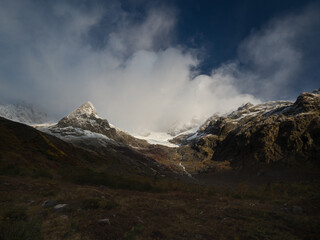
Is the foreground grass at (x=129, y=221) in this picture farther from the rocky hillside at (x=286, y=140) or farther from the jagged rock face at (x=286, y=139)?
the jagged rock face at (x=286, y=139)

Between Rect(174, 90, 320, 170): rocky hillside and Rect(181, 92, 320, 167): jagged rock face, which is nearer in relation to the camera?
Rect(174, 90, 320, 170): rocky hillside

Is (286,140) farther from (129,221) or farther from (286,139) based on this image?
(129,221)

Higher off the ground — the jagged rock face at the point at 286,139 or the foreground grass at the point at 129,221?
the jagged rock face at the point at 286,139

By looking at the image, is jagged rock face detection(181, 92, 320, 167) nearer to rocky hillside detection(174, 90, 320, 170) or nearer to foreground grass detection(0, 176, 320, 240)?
rocky hillside detection(174, 90, 320, 170)

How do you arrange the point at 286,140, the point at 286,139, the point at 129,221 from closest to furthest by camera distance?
the point at 129,221 < the point at 286,140 < the point at 286,139

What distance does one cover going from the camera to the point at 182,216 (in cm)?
1094

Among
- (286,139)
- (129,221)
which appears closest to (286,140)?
(286,139)

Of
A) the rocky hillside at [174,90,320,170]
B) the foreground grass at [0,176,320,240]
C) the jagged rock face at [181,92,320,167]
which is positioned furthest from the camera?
the jagged rock face at [181,92,320,167]

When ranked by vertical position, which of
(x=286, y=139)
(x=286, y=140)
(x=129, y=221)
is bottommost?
(x=129, y=221)

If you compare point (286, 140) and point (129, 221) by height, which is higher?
point (286, 140)

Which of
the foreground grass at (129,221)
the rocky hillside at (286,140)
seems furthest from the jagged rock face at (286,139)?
the foreground grass at (129,221)

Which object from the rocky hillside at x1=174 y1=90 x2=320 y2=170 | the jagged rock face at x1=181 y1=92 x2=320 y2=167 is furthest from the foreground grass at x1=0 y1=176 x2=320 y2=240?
the jagged rock face at x1=181 y1=92 x2=320 y2=167

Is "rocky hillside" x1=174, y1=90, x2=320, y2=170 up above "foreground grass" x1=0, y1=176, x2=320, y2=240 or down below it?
above

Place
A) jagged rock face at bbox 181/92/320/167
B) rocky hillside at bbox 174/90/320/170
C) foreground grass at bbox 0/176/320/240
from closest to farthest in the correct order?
foreground grass at bbox 0/176/320/240
rocky hillside at bbox 174/90/320/170
jagged rock face at bbox 181/92/320/167
